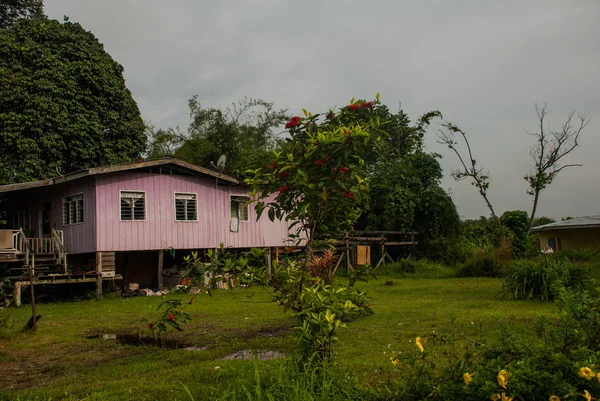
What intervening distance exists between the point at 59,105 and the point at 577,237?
27.5m

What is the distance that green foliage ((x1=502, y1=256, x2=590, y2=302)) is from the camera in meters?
11.7

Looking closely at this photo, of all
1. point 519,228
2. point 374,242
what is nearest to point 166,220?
point 374,242

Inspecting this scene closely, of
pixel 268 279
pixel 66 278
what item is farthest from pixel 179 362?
pixel 66 278

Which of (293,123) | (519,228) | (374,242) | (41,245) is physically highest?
(293,123)

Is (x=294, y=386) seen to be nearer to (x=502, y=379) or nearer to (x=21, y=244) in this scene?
(x=502, y=379)

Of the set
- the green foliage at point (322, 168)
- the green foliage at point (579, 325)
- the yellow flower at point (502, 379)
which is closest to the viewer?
the yellow flower at point (502, 379)

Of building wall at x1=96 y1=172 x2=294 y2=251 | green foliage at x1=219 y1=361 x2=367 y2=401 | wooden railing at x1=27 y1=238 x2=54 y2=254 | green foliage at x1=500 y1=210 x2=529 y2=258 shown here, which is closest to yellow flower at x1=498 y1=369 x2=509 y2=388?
green foliage at x1=219 y1=361 x2=367 y2=401

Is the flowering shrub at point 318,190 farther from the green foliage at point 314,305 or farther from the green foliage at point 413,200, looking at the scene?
the green foliage at point 413,200

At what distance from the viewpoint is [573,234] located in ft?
99.7

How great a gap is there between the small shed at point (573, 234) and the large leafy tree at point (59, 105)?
23000 mm

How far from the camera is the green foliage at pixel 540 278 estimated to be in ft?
38.3

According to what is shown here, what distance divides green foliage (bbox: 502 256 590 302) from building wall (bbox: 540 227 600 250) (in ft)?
57.7

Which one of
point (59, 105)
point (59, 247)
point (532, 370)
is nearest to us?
point (532, 370)

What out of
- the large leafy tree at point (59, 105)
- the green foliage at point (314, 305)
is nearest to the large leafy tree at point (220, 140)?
the large leafy tree at point (59, 105)
